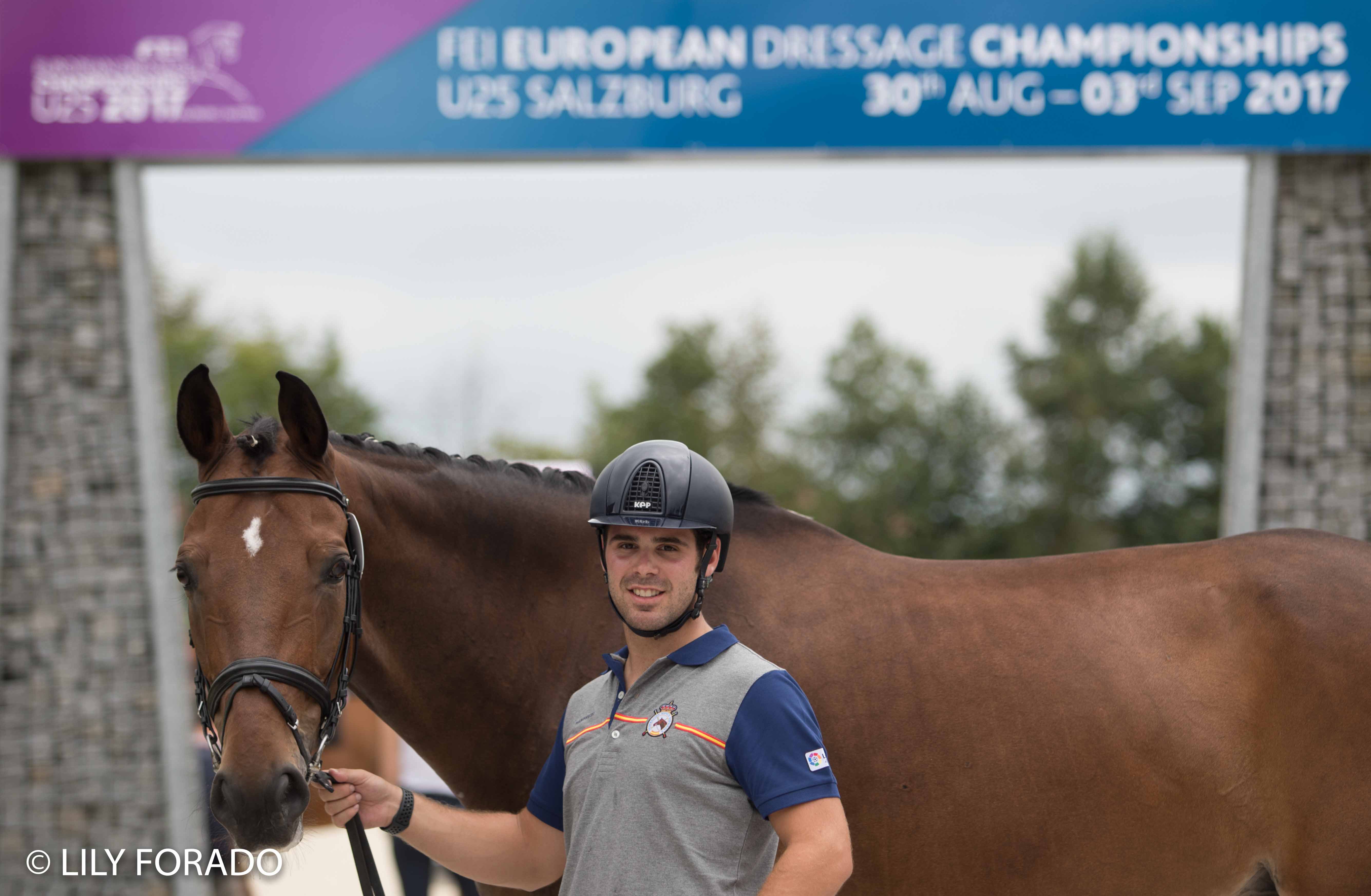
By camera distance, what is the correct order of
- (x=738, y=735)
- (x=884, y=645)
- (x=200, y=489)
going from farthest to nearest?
(x=884, y=645)
(x=200, y=489)
(x=738, y=735)

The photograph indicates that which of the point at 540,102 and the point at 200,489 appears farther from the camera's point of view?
the point at 540,102

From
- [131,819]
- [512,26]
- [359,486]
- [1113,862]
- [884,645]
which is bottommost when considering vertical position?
[131,819]

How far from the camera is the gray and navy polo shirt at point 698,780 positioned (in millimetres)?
1706

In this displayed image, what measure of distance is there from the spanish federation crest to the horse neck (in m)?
0.95

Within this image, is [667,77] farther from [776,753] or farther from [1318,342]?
[776,753]

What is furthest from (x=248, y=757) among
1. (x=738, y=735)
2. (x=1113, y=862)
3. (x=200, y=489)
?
(x=1113, y=862)

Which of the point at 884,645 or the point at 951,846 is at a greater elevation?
the point at 884,645

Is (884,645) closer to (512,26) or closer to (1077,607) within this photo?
(1077,607)

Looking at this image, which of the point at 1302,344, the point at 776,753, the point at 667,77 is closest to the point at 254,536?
the point at 776,753

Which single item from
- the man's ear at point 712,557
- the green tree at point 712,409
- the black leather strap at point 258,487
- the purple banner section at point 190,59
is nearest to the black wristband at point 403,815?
the black leather strap at point 258,487

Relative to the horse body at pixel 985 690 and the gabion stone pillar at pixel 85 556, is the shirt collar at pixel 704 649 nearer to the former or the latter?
the horse body at pixel 985 690

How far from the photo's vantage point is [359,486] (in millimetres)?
2582

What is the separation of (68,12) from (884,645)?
5.80m

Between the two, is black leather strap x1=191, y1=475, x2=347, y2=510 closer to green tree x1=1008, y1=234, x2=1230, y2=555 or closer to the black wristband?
the black wristband
